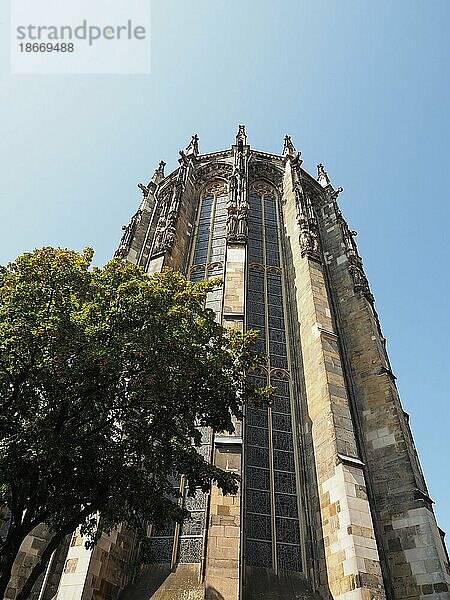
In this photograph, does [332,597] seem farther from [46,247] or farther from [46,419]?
[46,247]

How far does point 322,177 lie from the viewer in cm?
2802

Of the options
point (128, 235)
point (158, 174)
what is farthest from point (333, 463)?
point (158, 174)

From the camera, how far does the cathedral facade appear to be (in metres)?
9.73

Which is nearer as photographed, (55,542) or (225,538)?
(55,542)

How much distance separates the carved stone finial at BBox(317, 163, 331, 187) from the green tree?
21.0 meters

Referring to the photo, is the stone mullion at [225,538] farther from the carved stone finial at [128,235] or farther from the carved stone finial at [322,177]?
the carved stone finial at [322,177]

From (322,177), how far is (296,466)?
19.7 metres

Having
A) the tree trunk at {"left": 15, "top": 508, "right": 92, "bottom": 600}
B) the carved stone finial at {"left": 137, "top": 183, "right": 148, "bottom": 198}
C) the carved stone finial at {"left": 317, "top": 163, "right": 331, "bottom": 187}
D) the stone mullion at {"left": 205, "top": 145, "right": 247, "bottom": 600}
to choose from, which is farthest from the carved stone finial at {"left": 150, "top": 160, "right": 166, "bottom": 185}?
the tree trunk at {"left": 15, "top": 508, "right": 92, "bottom": 600}

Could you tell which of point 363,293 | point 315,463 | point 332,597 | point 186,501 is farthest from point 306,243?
point 332,597

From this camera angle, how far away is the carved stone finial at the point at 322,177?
27.3 m

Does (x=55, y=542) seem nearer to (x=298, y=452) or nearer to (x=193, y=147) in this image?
(x=298, y=452)

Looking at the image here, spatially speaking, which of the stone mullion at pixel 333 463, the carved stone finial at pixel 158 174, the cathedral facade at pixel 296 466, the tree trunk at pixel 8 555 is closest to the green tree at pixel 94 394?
the tree trunk at pixel 8 555

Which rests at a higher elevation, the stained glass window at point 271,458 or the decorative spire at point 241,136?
the decorative spire at point 241,136

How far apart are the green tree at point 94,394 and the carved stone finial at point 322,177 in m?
21.0
